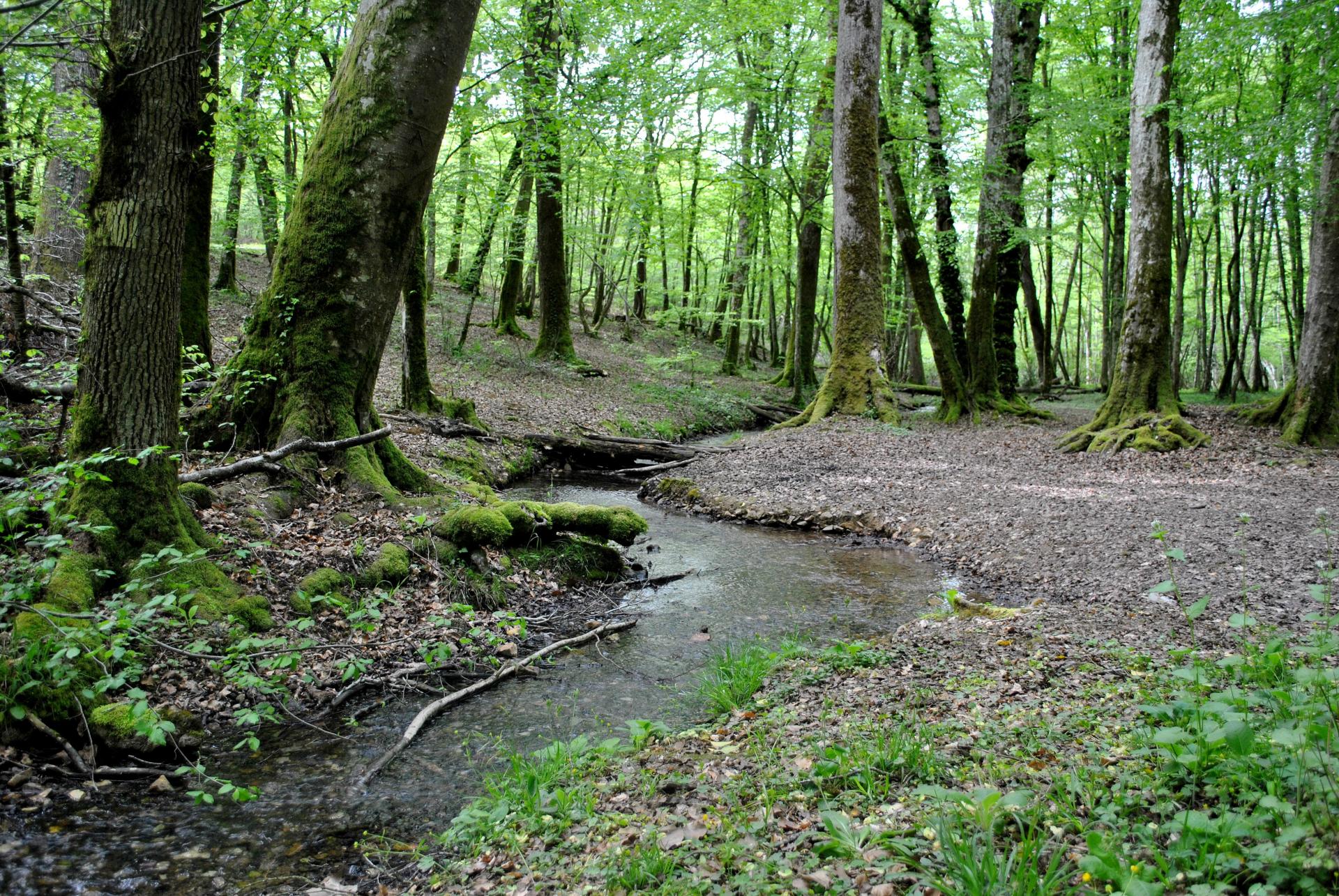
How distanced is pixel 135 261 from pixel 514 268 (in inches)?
663

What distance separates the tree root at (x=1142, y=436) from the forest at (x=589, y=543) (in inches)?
4.5

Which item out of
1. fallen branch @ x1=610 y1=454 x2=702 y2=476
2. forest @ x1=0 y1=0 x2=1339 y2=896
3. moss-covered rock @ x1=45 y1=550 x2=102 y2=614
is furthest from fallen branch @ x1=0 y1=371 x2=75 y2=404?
fallen branch @ x1=610 y1=454 x2=702 y2=476

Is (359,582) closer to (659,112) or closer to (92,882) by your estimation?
(92,882)

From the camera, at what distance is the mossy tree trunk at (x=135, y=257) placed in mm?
3818

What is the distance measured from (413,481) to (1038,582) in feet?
18.7

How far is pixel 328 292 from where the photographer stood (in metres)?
6.16

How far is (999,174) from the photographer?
1423 cm

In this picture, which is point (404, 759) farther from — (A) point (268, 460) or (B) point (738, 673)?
(A) point (268, 460)

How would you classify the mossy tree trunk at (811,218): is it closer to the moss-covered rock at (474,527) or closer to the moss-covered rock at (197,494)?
the moss-covered rock at (474,527)

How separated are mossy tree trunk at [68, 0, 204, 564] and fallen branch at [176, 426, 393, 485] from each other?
0.53m

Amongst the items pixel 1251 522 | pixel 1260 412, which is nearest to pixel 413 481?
pixel 1251 522

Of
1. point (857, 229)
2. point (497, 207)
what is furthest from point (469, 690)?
point (497, 207)

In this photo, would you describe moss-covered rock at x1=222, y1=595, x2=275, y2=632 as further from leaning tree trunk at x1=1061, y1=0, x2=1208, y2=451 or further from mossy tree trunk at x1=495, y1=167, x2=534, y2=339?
mossy tree trunk at x1=495, y1=167, x2=534, y2=339

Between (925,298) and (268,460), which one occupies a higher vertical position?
(925,298)
